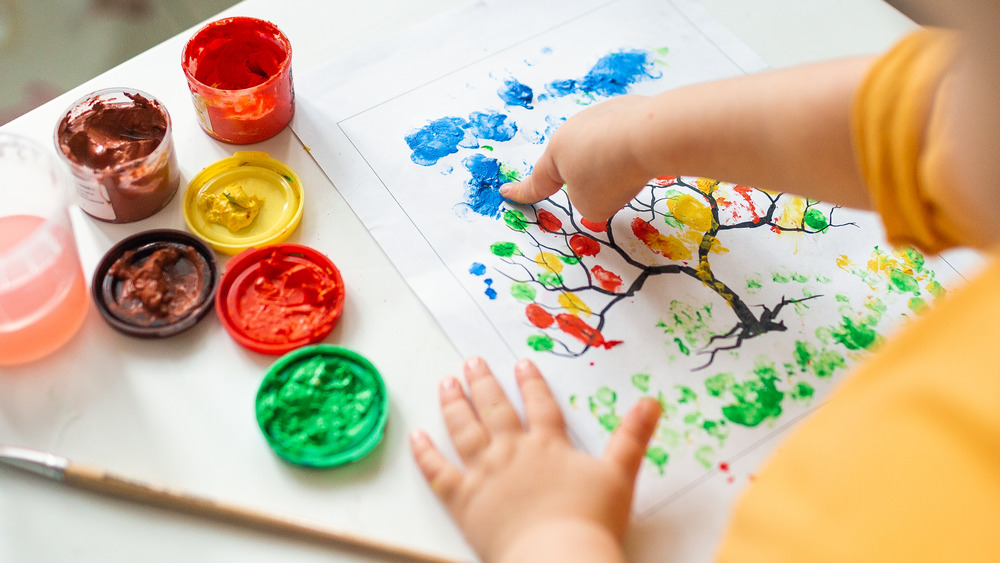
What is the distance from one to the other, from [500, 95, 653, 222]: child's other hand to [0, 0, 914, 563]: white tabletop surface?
0.60 ft

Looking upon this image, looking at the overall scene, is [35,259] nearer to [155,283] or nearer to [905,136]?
[155,283]

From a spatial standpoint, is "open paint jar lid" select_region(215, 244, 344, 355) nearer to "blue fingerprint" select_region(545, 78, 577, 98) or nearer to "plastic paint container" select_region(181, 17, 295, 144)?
"plastic paint container" select_region(181, 17, 295, 144)

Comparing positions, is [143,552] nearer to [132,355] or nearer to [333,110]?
[132,355]

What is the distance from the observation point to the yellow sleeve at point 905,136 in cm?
49

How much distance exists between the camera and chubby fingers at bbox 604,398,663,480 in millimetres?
600

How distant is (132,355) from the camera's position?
0.64 m

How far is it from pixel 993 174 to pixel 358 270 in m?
0.51

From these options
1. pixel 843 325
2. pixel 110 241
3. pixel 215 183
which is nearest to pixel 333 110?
pixel 215 183

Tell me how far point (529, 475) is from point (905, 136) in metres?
0.37

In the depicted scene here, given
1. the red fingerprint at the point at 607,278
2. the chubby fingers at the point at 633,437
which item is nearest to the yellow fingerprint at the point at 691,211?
the red fingerprint at the point at 607,278

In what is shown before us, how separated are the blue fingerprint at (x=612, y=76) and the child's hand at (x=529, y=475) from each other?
372mm

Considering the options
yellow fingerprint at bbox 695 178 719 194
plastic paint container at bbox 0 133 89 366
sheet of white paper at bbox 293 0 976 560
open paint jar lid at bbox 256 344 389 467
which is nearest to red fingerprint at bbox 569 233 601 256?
sheet of white paper at bbox 293 0 976 560

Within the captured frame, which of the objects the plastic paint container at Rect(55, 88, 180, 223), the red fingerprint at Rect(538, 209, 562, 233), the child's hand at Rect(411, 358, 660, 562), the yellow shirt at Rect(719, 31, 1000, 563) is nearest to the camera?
the yellow shirt at Rect(719, 31, 1000, 563)

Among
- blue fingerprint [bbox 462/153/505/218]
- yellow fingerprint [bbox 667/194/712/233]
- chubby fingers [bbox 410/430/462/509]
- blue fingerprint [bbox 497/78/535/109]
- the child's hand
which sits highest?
blue fingerprint [bbox 497/78/535/109]
